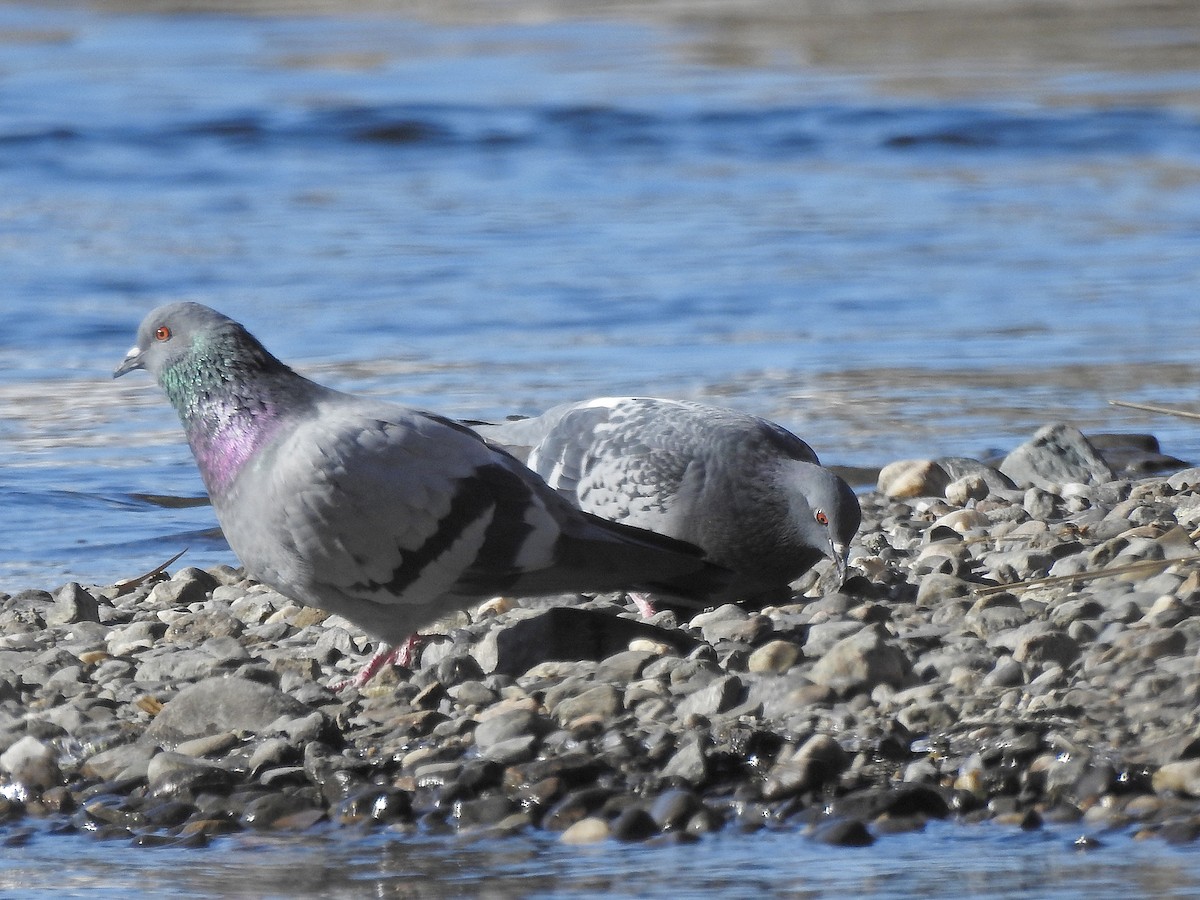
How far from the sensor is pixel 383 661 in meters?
5.13

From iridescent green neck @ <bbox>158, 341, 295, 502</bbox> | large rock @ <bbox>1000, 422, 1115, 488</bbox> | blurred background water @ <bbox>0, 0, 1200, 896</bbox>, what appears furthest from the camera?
blurred background water @ <bbox>0, 0, 1200, 896</bbox>

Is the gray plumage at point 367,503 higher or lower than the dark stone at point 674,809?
higher

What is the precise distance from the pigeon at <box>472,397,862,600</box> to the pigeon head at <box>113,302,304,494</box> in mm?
1019

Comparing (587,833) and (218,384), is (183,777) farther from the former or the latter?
(218,384)

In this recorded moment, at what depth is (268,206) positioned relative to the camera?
1650 centimetres

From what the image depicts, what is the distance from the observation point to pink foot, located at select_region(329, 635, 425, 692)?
5.00 metres

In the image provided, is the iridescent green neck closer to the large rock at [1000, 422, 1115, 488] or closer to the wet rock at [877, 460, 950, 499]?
the wet rock at [877, 460, 950, 499]

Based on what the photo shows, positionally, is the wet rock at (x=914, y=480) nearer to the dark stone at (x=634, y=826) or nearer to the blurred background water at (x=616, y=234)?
the blurred background water at (x=616, y=234)

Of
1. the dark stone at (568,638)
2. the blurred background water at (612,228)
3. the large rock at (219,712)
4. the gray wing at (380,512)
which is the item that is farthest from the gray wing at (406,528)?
the blurred background water at (612,228)

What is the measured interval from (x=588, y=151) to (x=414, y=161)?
1697mm

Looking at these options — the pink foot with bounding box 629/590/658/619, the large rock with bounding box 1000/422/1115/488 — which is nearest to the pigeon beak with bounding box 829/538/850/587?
the pink foot with bounding box 629/590/658/619

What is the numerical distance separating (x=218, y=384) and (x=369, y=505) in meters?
0.56

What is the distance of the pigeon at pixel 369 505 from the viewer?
495 cm

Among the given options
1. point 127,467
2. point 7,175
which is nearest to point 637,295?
point 127,467
